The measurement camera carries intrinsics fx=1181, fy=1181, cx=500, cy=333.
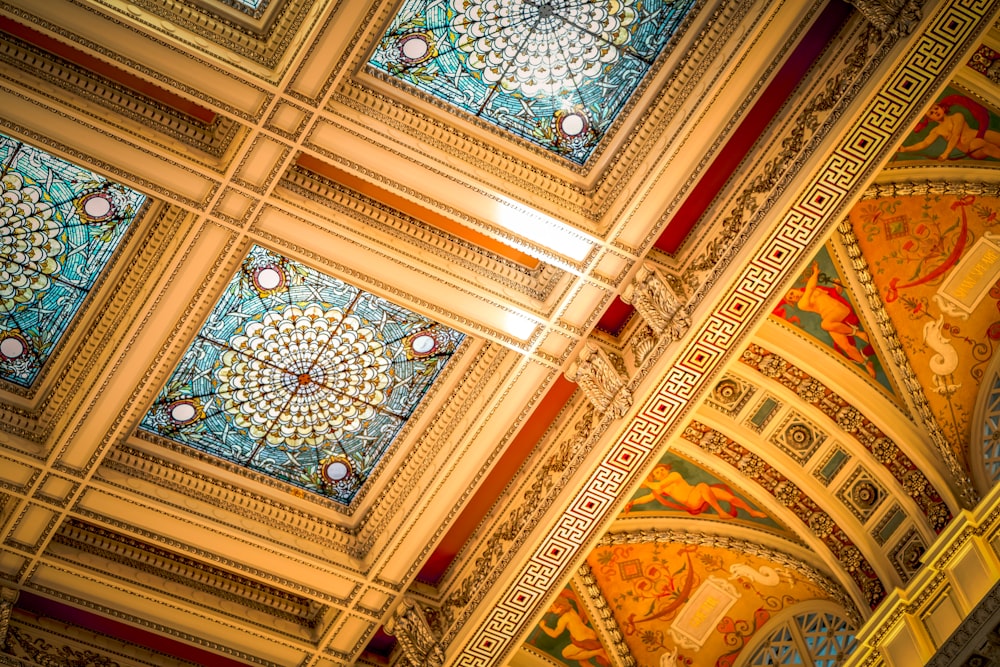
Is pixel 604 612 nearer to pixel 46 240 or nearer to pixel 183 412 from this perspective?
pixel 183 412

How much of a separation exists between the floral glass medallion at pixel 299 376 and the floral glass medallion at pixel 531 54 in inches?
74.2

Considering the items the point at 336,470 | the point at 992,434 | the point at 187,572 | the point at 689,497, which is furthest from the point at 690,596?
the point at 187,572

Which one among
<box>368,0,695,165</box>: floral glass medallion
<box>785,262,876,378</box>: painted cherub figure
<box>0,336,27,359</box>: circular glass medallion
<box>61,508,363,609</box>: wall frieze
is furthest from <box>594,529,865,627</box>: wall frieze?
<box>0,336,27,359</box>: circular glass medallion

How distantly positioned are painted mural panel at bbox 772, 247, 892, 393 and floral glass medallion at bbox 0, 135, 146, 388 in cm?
538

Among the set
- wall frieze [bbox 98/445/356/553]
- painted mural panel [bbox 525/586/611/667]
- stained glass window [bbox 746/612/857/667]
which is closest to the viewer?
wall frieze [bbox 98/445/356/553]

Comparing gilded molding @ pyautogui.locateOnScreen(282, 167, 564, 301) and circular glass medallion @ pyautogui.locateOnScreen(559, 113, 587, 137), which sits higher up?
circular glass medallion @ pyautogui.locateOnScreen(559, 113, 587, 137)

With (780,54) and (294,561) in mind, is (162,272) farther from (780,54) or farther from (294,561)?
(780,54)

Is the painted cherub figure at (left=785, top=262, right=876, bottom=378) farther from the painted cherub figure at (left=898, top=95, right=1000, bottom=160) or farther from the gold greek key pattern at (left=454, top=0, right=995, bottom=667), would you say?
the painted cherub figure at (left=898, top=95, right=1000, bottom=160)

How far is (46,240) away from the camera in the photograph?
933 centimetres

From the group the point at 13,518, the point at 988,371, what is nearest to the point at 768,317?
the point at 988,371

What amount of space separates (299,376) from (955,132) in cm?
569

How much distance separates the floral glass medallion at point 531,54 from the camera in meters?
8.84

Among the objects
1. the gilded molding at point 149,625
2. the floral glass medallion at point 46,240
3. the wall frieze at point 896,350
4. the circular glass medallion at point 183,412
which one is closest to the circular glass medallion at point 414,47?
the floral glass medallion at point 46,240

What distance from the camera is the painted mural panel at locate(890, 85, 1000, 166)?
358 inches
